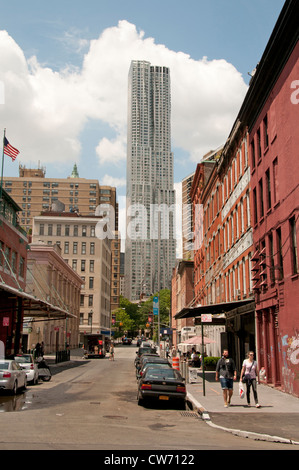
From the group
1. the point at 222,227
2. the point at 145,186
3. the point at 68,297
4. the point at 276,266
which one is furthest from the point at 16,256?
the point at 145,186

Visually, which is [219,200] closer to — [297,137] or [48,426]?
[297,137]

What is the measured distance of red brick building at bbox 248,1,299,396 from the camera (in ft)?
66.9

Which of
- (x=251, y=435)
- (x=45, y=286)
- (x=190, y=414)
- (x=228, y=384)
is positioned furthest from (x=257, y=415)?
(x=45, y=286)

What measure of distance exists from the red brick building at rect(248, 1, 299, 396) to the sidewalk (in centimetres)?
198

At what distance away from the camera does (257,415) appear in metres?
15.0

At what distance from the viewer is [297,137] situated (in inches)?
800

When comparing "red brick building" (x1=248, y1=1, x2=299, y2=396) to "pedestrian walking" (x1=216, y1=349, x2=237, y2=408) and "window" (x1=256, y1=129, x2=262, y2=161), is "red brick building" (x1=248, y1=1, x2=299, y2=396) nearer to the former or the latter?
"window" (x1=256, y1=129, x2=262, y2=161)

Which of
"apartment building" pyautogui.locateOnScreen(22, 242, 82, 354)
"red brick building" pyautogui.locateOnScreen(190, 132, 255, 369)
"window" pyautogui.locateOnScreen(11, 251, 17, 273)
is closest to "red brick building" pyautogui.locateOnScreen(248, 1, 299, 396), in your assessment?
"red brick building" pyautogui.locateOnScreen(190, 132, 255, 369)

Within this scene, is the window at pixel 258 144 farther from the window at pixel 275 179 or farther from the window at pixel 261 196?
the window at pixel 275 179

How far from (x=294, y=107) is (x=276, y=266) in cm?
714

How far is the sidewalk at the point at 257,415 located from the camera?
1177 cm

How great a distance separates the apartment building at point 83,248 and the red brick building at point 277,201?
80628mm

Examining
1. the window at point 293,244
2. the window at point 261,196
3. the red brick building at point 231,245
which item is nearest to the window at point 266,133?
Result: the window at point 261,196

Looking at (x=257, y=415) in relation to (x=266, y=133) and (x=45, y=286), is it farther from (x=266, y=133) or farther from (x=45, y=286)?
(x=45, y=286)
